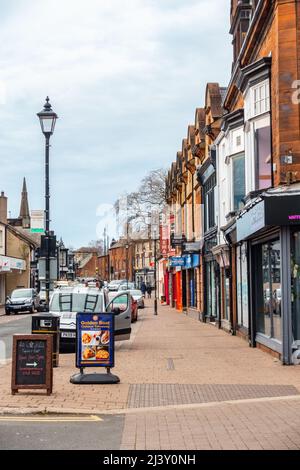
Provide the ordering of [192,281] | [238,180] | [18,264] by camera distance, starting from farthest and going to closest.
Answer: [18,264], [192,281], [238,180]

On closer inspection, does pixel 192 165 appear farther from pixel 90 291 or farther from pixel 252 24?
pixel 252 24

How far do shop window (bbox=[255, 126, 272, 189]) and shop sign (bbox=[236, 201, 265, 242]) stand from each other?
2.90 ft

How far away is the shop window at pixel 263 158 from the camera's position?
16469 millimetres

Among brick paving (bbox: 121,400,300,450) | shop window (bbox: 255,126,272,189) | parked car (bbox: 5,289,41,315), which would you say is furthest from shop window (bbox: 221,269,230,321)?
parked car (bbox: 5,289,41,315)

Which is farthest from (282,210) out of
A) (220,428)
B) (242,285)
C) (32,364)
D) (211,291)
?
(211,291)


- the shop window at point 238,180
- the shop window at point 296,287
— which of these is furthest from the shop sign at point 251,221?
the shop window at point 238,180

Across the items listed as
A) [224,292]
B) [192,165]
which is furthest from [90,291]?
[192,165]

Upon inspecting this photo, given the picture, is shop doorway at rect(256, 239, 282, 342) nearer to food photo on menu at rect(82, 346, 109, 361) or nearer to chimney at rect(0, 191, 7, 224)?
food photo on menu at rect(82, 346, 109, 361)

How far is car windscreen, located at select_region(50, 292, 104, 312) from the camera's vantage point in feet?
64.4

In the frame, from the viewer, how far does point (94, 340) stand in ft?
40.1

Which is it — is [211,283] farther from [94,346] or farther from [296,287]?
[94,346]

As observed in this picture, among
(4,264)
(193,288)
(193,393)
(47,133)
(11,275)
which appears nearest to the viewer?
(193,393)

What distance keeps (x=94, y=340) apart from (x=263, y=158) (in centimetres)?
723

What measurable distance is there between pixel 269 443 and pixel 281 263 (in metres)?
7.43
